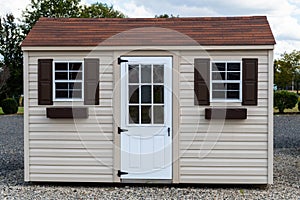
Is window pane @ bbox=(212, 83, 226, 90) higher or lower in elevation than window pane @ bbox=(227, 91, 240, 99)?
higher

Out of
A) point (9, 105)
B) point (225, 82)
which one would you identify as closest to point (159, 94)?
point (225, 82)

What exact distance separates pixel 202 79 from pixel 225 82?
328 millimetres

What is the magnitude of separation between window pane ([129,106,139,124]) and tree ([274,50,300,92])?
26.0 meters

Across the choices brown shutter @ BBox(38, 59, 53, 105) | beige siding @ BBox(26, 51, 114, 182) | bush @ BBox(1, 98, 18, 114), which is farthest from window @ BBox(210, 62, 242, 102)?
bush @ BBox(1, 98, 18, 114)

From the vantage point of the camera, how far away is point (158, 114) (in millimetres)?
7000

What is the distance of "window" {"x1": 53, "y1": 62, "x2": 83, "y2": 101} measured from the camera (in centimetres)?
706

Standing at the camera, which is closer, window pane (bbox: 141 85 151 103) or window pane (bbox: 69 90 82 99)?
window pane (bbox: 141 85 151 103)

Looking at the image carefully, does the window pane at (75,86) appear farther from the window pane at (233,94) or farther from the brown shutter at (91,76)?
the window pane at (233,94)

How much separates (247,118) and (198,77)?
91 cm

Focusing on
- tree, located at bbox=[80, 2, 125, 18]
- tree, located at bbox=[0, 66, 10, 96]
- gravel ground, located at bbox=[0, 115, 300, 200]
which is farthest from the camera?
tree, located at bbox=[80, 2, 125, 18]

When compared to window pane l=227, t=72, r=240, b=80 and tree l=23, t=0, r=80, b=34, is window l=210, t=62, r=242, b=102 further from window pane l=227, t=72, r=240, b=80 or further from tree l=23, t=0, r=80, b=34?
tree l=23, t=0, r=80, b=34

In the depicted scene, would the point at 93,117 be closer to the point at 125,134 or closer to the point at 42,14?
the point at 125,134

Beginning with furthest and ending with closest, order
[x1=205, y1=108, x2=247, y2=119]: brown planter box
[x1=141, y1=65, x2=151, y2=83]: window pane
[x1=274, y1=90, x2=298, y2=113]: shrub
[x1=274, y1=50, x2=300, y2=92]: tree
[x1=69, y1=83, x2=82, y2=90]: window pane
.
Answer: [x1=274, y1=50, x2=300, y2=92]: tree
[x1=274, y1=90, x2=298, y2=113]: shrub
[x1=69, y1=83, x2=82, y2=90]: window pane
[x1=141, y1=65, x2=151, y2=83]: window pane
[x1=205, y1=108, x2=247, y2=119]: brown planter box

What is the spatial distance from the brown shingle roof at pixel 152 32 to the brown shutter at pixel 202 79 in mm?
285
